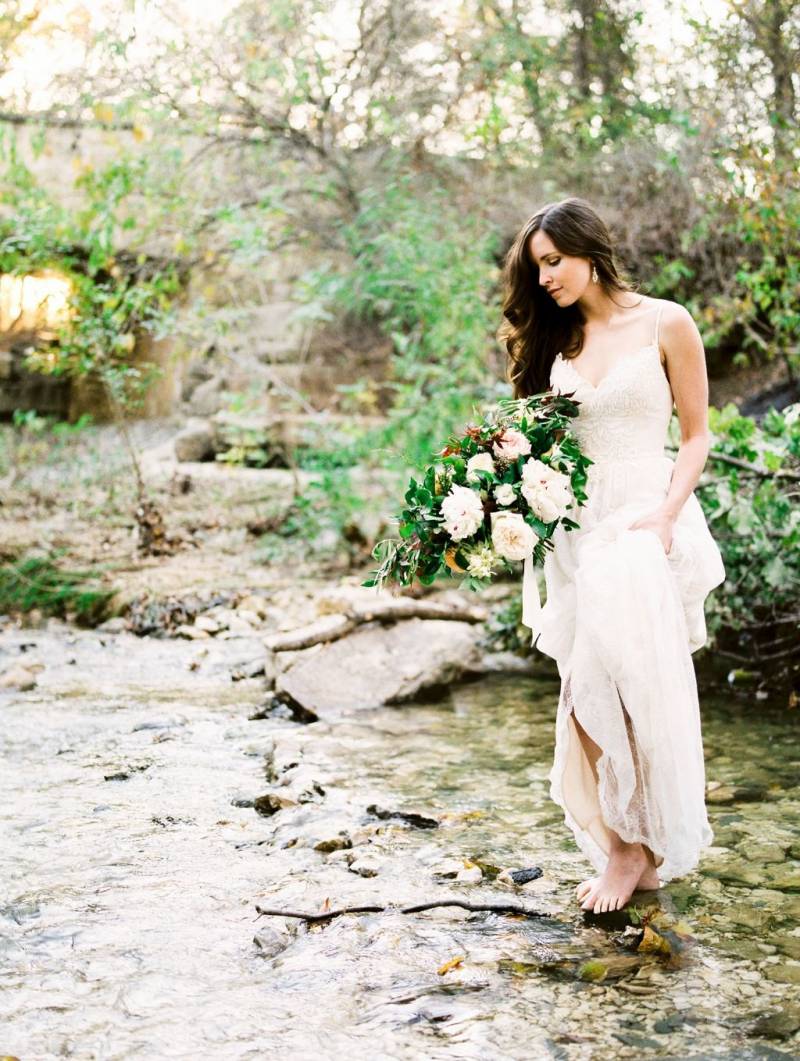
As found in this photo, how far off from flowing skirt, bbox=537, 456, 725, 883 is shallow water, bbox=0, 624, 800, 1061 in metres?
0.28

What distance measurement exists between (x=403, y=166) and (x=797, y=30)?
4.55m

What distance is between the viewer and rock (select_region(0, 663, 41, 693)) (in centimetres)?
641

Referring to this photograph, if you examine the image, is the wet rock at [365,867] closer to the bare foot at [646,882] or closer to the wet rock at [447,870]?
the wet rock at [447,870]

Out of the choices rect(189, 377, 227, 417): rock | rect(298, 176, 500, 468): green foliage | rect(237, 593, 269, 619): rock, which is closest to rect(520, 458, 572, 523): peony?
rect(237, 593, 269, 619): rock

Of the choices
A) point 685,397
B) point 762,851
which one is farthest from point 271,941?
point 685,397

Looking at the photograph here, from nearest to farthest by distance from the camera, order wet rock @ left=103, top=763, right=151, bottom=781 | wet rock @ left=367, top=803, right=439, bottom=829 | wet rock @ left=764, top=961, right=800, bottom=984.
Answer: wet rock @ left=764, top=961, right=800, bottom=984 < wet rock @ left=367, top=803, right=439, bottom=829 < wet rock @ left=103, top=763, right=151, bottom=781

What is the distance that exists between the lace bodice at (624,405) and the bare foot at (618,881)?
1264mm

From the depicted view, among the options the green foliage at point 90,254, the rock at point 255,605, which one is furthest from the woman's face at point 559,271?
the green foliage at point 90,254

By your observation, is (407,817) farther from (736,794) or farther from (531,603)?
(736,794)

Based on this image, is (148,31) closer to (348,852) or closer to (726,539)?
(726,539)

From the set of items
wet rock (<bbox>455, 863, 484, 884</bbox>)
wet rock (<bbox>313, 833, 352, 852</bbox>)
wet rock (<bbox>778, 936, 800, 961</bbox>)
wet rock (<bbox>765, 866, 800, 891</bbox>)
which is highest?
wet rock (<bbox>778, 936, 800, 961</bbox>)

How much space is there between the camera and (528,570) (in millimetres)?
3656

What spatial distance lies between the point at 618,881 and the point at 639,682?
671mm

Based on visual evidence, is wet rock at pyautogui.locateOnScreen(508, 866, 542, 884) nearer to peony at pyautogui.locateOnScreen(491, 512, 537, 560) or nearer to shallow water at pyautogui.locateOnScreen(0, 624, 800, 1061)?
shallow water at pyautogui.locateOnScreen(0, 624, 800, 1061)
